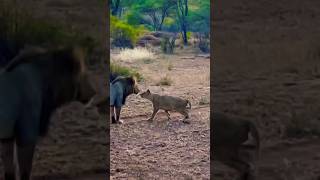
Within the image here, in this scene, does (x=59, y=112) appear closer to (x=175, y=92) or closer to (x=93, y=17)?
(x=93, y=17)

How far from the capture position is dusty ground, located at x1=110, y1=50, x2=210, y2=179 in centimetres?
677

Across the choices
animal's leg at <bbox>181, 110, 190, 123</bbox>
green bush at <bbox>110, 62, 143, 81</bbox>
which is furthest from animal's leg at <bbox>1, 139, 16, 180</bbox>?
green bush at <bbox>110, 62, 143, 81</bbox>

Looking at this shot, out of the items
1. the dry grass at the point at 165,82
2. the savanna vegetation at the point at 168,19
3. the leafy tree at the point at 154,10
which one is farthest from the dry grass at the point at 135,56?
the leafy tree at the point at 154,10

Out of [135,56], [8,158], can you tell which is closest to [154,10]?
[135,56]

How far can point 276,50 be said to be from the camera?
4016 mm

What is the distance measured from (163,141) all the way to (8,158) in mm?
4931

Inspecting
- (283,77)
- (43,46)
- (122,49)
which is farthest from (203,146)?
(122,49)

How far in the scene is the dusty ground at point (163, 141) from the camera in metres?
6.77

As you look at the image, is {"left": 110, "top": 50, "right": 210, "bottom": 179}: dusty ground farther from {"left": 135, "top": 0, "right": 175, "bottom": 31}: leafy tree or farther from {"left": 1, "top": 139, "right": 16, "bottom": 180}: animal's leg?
{"left": 135, "top": 0, "right": 175, "bottom": 31}: leafy tree

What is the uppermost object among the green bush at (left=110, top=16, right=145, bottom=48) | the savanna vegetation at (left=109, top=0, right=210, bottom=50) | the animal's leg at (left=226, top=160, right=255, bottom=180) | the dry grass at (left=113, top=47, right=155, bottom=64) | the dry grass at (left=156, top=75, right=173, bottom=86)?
the savanna vegetation at (left=109, top=0, right=210, bottom=50)

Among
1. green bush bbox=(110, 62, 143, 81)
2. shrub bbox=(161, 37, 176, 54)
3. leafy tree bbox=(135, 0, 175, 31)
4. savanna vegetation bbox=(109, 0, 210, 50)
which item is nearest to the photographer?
green bush bbox=(110, 62, 143, 81)

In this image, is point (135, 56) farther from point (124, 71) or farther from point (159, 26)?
point (159, 26)

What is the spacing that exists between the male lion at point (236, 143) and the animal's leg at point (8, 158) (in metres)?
1.21

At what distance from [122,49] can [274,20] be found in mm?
15620
